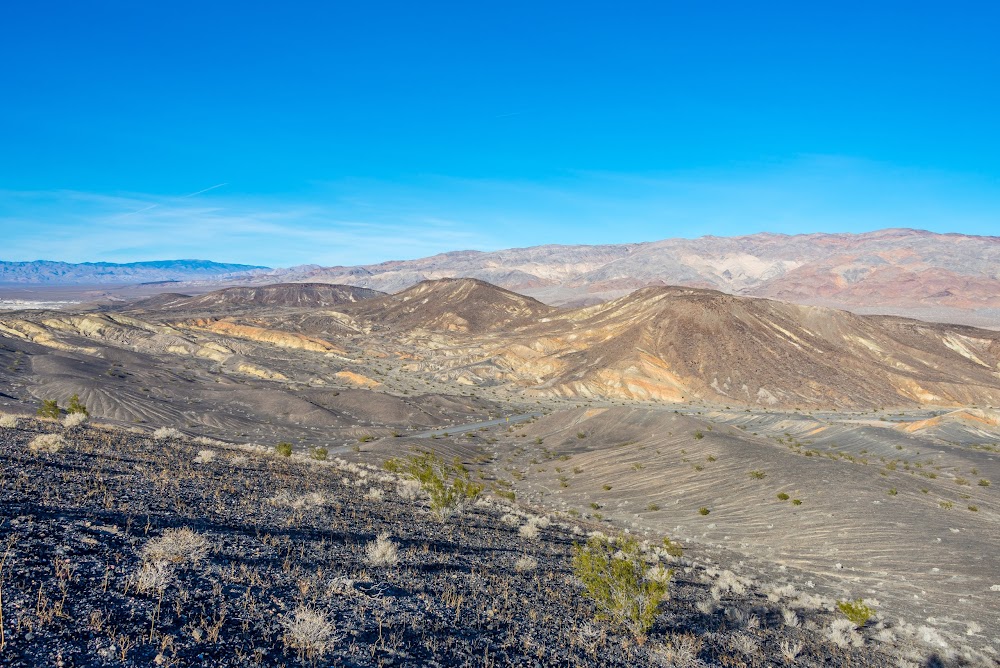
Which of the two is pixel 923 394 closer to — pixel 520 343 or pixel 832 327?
pixel 832 327

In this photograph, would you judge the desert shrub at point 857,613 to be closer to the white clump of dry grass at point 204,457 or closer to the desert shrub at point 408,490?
the desert shrub at point 408,490

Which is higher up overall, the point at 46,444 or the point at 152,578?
the point at 152,578

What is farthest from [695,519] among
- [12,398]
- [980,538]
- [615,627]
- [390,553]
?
[12,398]

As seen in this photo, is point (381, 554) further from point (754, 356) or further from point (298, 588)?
point (754, 356)

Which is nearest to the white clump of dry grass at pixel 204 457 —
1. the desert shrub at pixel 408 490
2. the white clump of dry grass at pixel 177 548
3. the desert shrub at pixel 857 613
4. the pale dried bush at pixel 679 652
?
the desert shrub at pixel 408 490

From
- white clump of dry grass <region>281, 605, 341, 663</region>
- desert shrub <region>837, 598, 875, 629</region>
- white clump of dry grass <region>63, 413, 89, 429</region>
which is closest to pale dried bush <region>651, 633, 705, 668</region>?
desert shrub <region>837, 598, 875, 629</region>

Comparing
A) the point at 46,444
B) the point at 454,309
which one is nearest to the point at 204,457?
the point at 46,444
